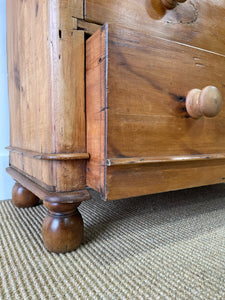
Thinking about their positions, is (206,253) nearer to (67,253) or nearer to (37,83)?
(67,253)

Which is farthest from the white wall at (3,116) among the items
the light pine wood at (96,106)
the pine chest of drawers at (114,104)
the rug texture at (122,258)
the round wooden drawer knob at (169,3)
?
the round wooden drawer knob at (169,3)

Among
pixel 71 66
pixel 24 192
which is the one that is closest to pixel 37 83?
pixel 71 66

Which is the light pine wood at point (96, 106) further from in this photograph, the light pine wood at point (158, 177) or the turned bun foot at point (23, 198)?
the turned bun foot at point (23, 198)

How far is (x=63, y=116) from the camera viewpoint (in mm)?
422

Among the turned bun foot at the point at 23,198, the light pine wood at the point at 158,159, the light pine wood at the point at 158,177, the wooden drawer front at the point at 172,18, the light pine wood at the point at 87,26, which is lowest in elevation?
the turned bun foot at the point at 23,198

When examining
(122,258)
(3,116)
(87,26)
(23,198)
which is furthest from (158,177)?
(3,116)

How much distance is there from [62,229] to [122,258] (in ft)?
0.42

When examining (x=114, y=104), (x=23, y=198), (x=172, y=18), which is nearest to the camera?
(x=114, y=104)

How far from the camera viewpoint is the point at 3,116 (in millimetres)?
838

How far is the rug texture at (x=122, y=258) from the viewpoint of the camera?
13.4 inches

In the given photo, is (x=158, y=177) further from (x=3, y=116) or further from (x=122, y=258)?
(x=3, y=116)

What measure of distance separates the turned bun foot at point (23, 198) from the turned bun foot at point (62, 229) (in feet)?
0.86

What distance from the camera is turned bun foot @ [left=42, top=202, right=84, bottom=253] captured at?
1.43ft

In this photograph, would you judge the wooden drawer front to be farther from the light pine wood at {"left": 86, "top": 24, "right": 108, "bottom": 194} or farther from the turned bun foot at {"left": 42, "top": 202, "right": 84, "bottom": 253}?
the turned bun foot at {"left": 42, "top": 202, "right": 84, "bottom": 253}
